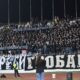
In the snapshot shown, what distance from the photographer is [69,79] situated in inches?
839

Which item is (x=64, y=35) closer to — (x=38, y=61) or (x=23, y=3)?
(x=23, y=3)

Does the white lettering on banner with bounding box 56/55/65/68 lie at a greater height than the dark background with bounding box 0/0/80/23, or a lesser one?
lesser

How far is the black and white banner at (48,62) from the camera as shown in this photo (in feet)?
115

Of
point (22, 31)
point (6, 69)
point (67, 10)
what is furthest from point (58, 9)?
point (6, 69)

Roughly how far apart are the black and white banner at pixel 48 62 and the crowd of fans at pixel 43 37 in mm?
1292

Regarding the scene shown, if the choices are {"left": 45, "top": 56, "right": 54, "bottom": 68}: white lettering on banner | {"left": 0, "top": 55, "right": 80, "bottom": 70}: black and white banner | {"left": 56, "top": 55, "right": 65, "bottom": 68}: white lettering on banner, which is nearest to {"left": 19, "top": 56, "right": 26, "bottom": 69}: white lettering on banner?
{"left": 0, "top": 55, "right": 80, "bottom": 70}: black and white banner

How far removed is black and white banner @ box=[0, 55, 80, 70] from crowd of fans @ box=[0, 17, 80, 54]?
129 centimetres

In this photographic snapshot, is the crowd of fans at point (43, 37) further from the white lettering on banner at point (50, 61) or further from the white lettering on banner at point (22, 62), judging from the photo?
the white lettering on banner at point (22, 62)

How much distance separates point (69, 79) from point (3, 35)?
25801 millimetres

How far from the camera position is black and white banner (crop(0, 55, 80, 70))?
1378 inches

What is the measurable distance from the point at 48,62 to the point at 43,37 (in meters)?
6.34

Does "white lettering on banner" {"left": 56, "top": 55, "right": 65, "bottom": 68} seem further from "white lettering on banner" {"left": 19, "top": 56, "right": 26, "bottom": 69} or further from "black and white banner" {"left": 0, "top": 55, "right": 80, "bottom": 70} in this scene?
"white lettering on banner" {"left": 19, "top": 56, "right": 26, "bottom": 69}

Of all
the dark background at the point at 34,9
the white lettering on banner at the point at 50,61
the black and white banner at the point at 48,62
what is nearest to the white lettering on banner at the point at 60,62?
the black and white banner at the point at 48,62

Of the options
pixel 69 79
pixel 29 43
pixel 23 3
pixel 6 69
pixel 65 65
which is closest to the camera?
pixel 69 79
